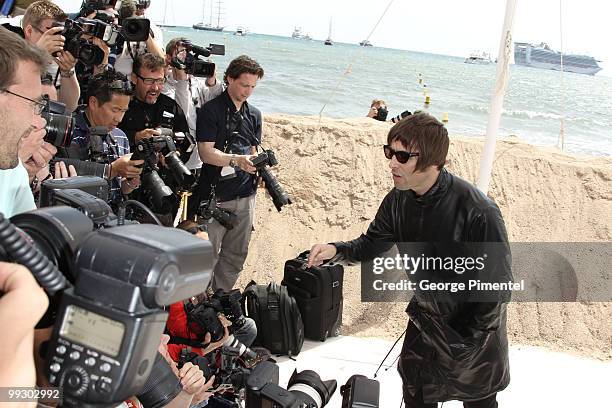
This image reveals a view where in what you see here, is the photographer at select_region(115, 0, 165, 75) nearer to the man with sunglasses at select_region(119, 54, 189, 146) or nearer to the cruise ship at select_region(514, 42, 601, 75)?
the man with sunglasses at select_region(119, 54, 189, 146)

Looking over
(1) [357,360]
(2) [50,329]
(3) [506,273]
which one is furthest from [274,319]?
(2) [50,329]

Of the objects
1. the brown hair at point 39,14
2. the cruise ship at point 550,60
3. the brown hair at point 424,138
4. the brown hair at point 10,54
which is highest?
the cruise ship at point 550,60

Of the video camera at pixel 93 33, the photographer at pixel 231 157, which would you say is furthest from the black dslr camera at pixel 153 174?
the photographer at pixel 231 157

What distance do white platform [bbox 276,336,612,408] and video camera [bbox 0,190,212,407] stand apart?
9.16ft

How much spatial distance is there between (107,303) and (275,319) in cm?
332

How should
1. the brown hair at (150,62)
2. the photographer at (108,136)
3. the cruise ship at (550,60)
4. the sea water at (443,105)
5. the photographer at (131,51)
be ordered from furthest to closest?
the cruise ship at (550,60) → the sea water at (443,105) → the photographer at (131,51) → the brown hair at (150,62) → the photographer at (108,136)

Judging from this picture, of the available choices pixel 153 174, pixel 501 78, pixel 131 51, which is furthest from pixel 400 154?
pixel 131 51

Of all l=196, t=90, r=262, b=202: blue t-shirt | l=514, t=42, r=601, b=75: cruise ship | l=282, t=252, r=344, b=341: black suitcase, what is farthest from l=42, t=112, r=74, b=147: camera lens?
l=514, t=42, r=601, b=75: cruise ship

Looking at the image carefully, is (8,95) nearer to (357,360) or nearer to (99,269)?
(99,269)

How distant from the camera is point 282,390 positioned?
7.42 ft

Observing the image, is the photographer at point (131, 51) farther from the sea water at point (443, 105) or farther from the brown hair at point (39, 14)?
the sea water at point (443, 105)

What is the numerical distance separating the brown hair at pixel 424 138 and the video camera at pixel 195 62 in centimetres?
208

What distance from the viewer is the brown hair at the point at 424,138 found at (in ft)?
8.46

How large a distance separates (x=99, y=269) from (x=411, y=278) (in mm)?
2076
